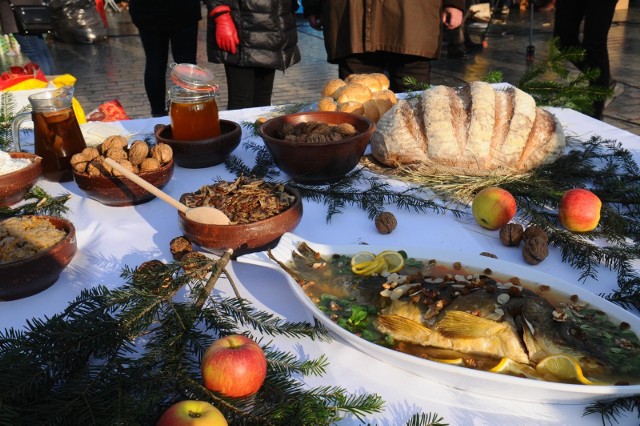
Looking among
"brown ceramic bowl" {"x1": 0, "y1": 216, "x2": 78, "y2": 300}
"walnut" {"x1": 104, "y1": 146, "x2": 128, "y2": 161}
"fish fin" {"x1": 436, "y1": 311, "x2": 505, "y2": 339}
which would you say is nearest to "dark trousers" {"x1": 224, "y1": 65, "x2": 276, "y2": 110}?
"walnut" {"x1": 104, "y1": 146, "x2": 128, "y2": 161}

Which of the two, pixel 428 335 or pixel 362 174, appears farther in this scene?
pixel 362 174

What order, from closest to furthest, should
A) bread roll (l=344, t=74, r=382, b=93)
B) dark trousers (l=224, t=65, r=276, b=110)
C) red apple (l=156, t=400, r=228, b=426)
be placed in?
red apple (l=156, t=400, r=228, b=426) < bread roll (l=344, t=74, r=382, b=93) < dark trousers (l=224, t=65, r=276, b=110)

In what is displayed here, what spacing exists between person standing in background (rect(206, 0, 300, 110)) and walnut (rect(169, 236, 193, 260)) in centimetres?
191

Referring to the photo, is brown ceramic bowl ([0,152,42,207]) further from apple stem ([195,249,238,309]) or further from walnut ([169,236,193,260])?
apple stem ([195,249,238,309])

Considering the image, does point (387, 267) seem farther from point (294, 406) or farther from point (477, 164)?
point (477, 164)

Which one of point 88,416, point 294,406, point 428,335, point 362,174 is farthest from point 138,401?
point 362,174

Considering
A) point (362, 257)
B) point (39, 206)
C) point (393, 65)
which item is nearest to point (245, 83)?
point (393, 65)

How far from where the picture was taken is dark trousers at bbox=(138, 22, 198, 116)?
12.4 feet

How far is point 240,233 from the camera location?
1.22m

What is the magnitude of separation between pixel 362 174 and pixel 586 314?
0.99 metres

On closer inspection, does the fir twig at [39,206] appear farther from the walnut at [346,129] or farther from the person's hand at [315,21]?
the person's hand at [315,21]

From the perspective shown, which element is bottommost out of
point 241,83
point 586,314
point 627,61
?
point 627,61

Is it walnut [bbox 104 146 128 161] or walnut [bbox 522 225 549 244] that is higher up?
walnut [bbox 104 146 128 161]

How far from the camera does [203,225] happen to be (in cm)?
122
